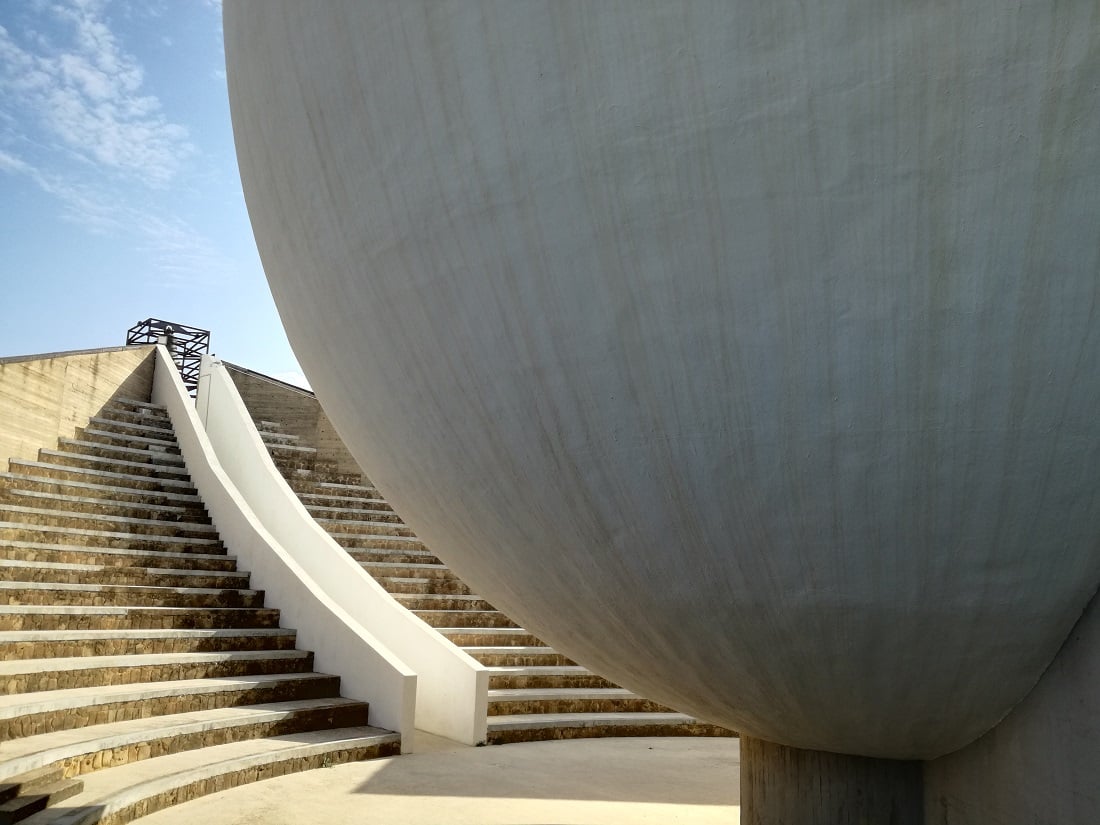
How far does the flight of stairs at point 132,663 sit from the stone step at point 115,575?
0.01 metres

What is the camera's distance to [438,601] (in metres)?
7.92

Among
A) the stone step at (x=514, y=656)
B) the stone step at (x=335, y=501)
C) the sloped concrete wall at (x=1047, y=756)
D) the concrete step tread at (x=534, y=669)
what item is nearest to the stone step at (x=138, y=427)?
the stone step at (x=335, y=501)

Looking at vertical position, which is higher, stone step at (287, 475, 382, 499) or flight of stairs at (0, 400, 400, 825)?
stone step at (287, 475, 382, 499)

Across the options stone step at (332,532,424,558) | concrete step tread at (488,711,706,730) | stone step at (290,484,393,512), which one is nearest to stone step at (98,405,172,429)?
stone step at (290,484,393,512)

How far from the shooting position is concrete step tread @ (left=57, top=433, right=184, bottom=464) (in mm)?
8672

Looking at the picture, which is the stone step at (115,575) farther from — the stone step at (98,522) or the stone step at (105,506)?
the stone step at (105,506)

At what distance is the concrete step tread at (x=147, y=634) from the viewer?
5281 mm

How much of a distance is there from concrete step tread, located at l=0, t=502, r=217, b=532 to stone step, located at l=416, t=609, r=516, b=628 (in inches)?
90.1

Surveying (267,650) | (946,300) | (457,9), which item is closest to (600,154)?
(457,9)

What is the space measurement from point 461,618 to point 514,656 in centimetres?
73

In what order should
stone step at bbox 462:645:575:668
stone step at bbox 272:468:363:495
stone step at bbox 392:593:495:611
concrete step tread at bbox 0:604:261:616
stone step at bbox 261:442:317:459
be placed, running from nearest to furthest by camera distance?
concrete step tread at bbox 0:604:261:616 → stone step at bbox 462:645:575:668 → stone step at bbox 392:593:495:611 → stone step at bbox 272:468:363:495 → stone step at bbox 261:442:317:459

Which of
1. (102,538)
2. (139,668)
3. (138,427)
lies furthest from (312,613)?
(138,427)

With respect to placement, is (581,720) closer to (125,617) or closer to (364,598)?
(364,598)

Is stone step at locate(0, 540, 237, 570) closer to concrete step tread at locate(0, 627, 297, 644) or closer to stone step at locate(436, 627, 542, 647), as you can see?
concrete step tread at locate(0, 627, 297, 644)
